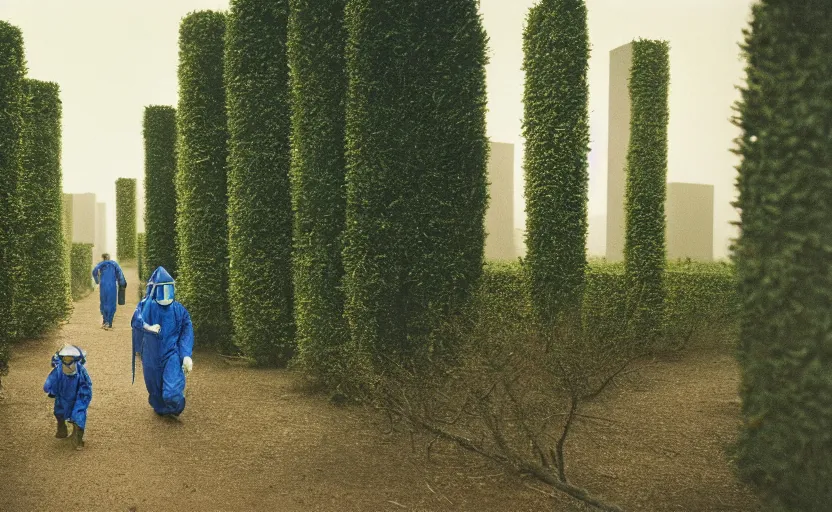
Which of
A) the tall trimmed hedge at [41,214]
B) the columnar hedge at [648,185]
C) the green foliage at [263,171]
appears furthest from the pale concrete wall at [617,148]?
the tall trimmed hedge at [41,214]

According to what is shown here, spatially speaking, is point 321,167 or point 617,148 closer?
point 321,167

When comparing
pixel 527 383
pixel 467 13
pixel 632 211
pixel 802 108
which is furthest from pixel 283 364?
pixel 802 108

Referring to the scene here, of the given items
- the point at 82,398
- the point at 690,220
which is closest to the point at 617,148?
the point at 690,220

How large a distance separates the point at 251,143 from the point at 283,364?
3.58 meters

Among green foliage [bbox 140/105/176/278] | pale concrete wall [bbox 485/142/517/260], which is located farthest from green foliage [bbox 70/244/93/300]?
pale concrete wall [bbox 485/142/517/260]

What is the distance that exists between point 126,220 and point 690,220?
22.6 metres

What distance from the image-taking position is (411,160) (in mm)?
8031

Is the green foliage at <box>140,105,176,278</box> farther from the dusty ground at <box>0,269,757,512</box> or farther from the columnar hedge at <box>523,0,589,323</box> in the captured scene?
the columnar hedge at <box>523,0,589,323</box>

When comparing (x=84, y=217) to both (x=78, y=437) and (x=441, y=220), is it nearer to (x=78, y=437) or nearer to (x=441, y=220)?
(x=78, y=437)

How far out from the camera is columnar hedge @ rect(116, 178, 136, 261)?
28.1 m

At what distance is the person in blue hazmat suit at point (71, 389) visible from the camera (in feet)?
22.3

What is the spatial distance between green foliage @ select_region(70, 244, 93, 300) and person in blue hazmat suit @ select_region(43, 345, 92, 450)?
51.6 ft

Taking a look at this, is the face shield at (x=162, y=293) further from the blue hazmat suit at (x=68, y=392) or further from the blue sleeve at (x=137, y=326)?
the blue hazmat suit at (x=68, y=392)

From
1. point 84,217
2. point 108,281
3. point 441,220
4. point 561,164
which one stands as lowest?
point 108,281
